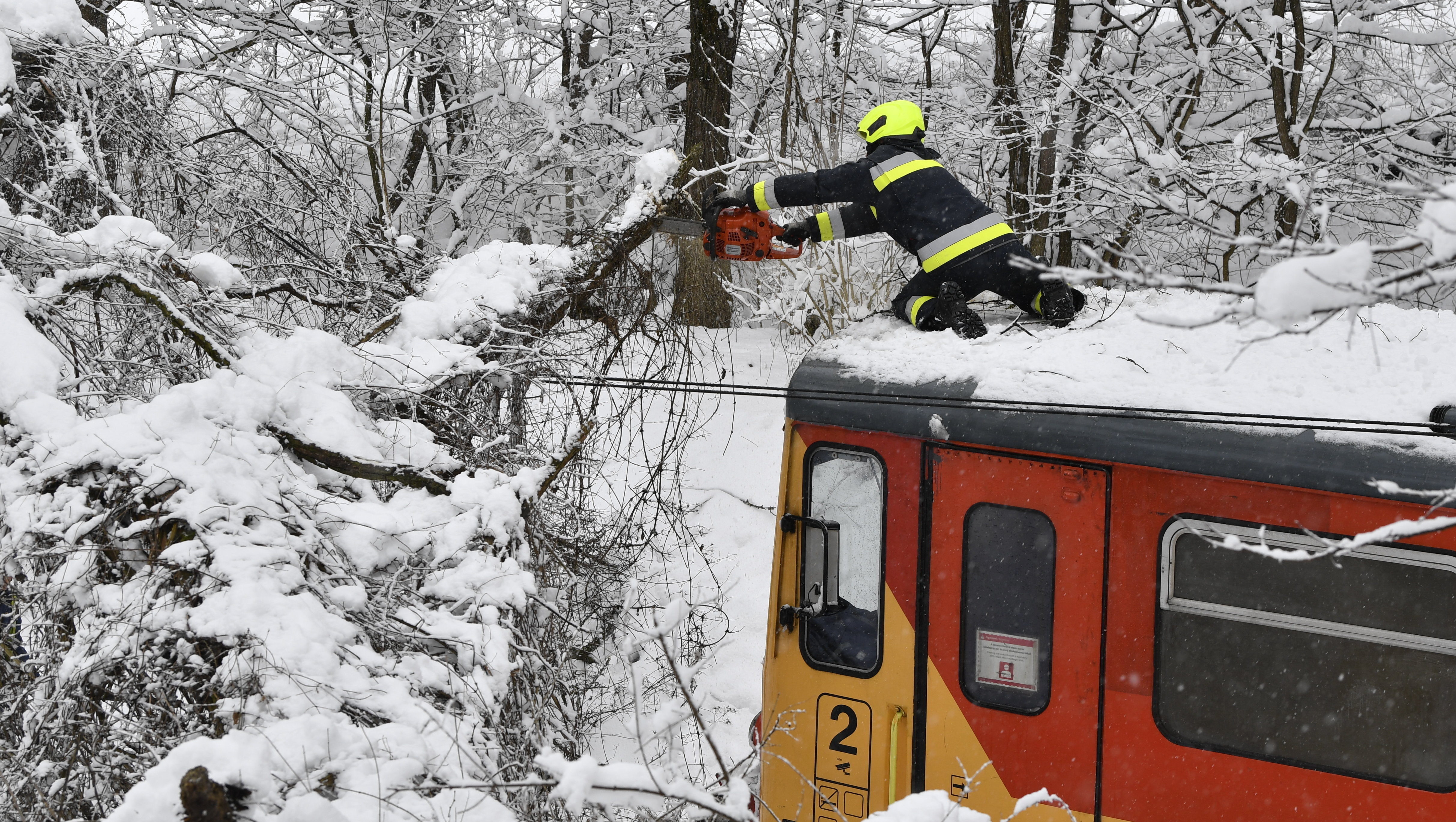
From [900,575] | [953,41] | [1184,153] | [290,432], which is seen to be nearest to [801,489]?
[900,575]

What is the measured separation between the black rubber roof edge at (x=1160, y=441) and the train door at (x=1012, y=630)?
3.7 inches

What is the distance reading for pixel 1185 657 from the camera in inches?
118

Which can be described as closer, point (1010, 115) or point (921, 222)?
point (921, 222)

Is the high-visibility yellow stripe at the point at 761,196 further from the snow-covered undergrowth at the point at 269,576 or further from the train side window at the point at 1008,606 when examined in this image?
the train side window at the point at 1008,606

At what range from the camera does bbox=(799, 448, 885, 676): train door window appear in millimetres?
3469

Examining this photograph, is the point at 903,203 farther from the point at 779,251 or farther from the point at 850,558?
the point at 850,558

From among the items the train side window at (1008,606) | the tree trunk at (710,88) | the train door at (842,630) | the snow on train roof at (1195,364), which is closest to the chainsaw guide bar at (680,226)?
the snow on train roof at (1195,364)

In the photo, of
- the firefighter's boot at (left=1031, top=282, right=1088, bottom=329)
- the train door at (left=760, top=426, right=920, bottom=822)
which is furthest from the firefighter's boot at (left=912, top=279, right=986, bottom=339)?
the train door at (left=760, top=426, right=920, bottom=822)

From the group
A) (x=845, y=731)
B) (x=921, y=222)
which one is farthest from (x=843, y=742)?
(x=921, y=222)

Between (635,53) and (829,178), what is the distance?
8520mm

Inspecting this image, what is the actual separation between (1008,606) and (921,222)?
1.77 meters

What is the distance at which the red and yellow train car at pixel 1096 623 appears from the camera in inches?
109

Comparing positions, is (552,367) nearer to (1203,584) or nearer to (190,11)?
(1203,584)

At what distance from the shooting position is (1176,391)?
121 inches
